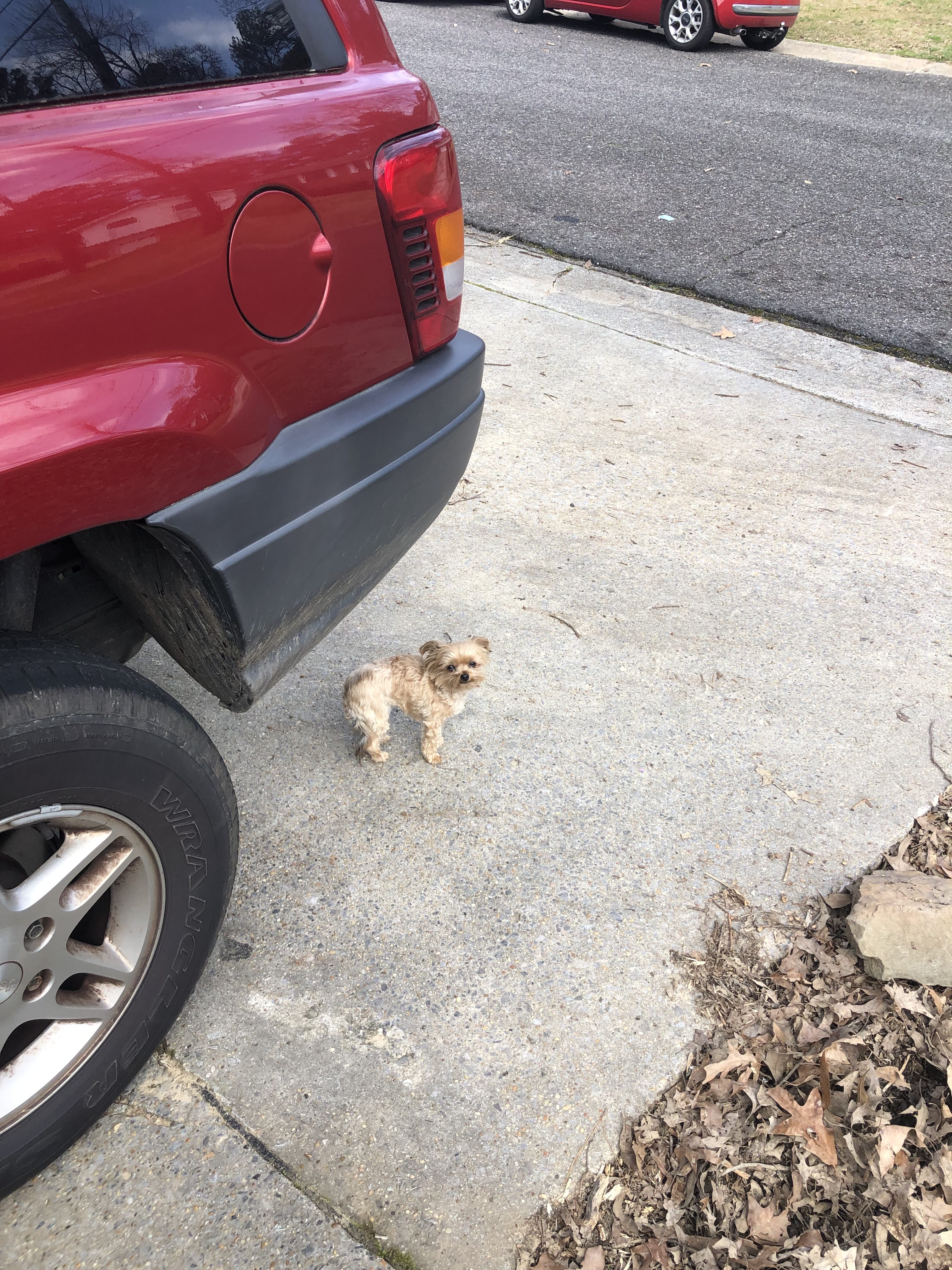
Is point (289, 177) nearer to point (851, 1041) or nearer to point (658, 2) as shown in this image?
point (851, 1041)

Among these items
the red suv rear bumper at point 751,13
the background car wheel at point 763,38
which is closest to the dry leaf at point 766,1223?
the red suv rear bumper at point 751,13

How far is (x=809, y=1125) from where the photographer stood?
206 centimetres

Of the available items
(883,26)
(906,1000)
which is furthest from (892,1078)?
(883,26)

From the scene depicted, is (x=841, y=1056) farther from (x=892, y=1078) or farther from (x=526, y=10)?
(x=526, y=10)

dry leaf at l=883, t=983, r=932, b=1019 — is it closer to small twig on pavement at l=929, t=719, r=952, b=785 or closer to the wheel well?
small twig on pavement at l=929, t=719, r=952, b=785

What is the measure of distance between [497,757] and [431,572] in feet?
3.25

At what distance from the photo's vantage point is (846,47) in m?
13.2

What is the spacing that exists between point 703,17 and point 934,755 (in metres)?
11.6

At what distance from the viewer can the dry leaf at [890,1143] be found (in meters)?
1.98

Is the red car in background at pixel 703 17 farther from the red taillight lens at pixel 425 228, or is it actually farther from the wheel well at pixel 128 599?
the wheel well at pixel 128 599

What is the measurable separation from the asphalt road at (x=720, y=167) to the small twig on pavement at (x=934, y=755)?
10.1 feet

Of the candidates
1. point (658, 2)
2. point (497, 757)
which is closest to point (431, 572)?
point (497, 757)

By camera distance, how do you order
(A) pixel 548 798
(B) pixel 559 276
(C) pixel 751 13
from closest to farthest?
1. (A) pixel 548 798
2. (B) pixel 559 276
3. (C) pixel 751 13

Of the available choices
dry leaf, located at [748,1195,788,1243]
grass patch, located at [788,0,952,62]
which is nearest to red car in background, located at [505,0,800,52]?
grass patch, located at [788,0,952,62]
